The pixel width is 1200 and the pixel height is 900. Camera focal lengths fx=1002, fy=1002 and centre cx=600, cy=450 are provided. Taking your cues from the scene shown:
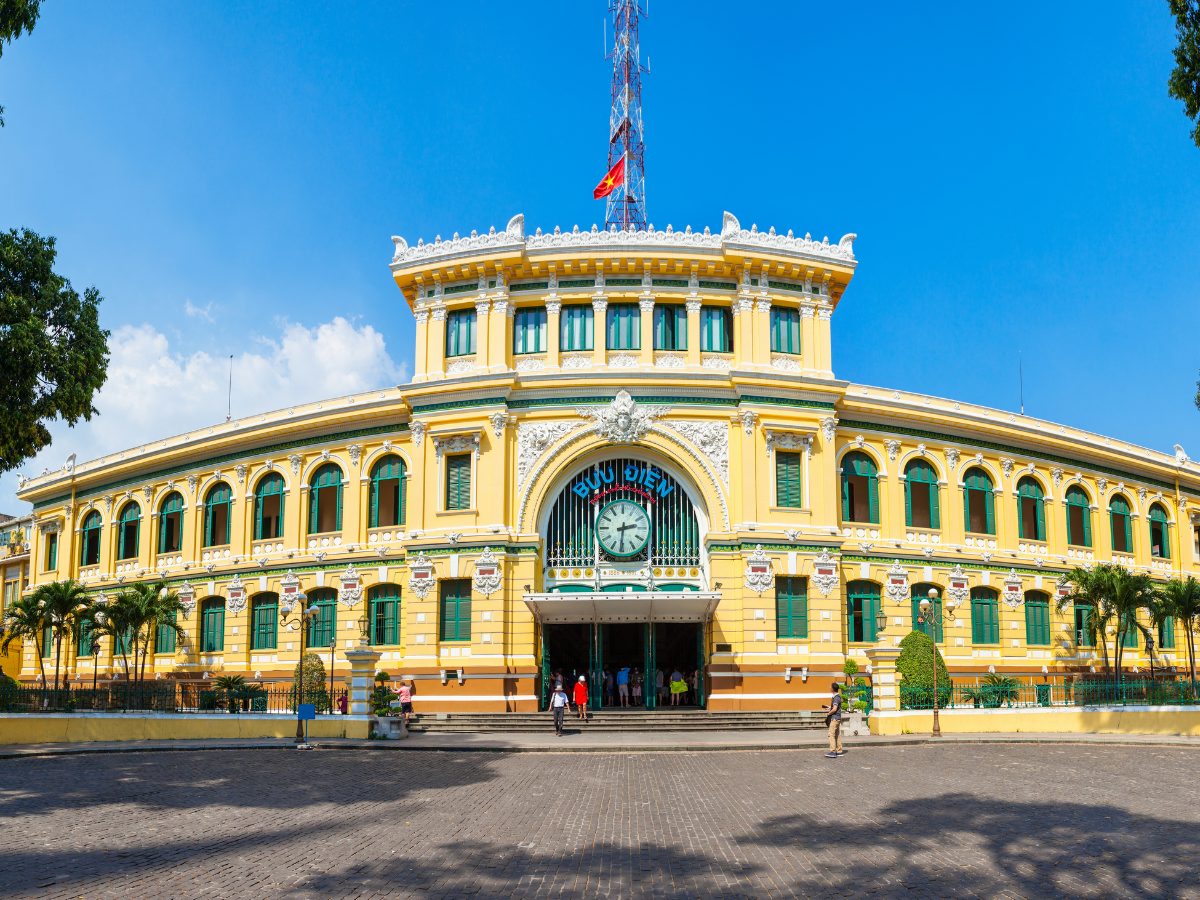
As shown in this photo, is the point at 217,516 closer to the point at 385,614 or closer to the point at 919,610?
the point at 385,614

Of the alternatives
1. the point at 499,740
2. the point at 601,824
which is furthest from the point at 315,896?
the point at 499,740

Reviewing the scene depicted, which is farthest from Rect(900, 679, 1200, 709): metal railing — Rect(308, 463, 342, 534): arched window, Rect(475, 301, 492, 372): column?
Rect(308, 463, 342, 534): arched window

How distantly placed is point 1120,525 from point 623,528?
24.5 metres

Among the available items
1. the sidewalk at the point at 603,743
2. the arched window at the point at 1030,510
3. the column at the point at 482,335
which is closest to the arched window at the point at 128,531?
the sidewalk at the point at 603,743

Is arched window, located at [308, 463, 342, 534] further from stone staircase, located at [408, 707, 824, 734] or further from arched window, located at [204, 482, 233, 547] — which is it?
stone staircase, located at [408, 707, 824, 734]

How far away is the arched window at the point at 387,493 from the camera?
38156 mm

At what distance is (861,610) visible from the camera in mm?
36875

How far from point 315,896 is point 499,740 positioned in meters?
18.6

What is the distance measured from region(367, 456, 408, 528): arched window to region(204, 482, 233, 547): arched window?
7511mm

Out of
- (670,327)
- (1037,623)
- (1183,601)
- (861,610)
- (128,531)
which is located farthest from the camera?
(128,531)

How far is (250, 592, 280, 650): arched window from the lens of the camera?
39.7 meters

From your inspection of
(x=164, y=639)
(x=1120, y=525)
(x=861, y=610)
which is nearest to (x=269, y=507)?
(x=164, y=639)

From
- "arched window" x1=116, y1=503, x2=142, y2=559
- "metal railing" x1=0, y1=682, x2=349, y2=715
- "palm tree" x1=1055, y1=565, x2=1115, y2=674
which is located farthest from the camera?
"arched window" x1=116, y1=503, x2=142, y2=559

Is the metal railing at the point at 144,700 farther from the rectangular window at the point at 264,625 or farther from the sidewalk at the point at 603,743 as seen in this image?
the rectangular window at the point at 264,625
